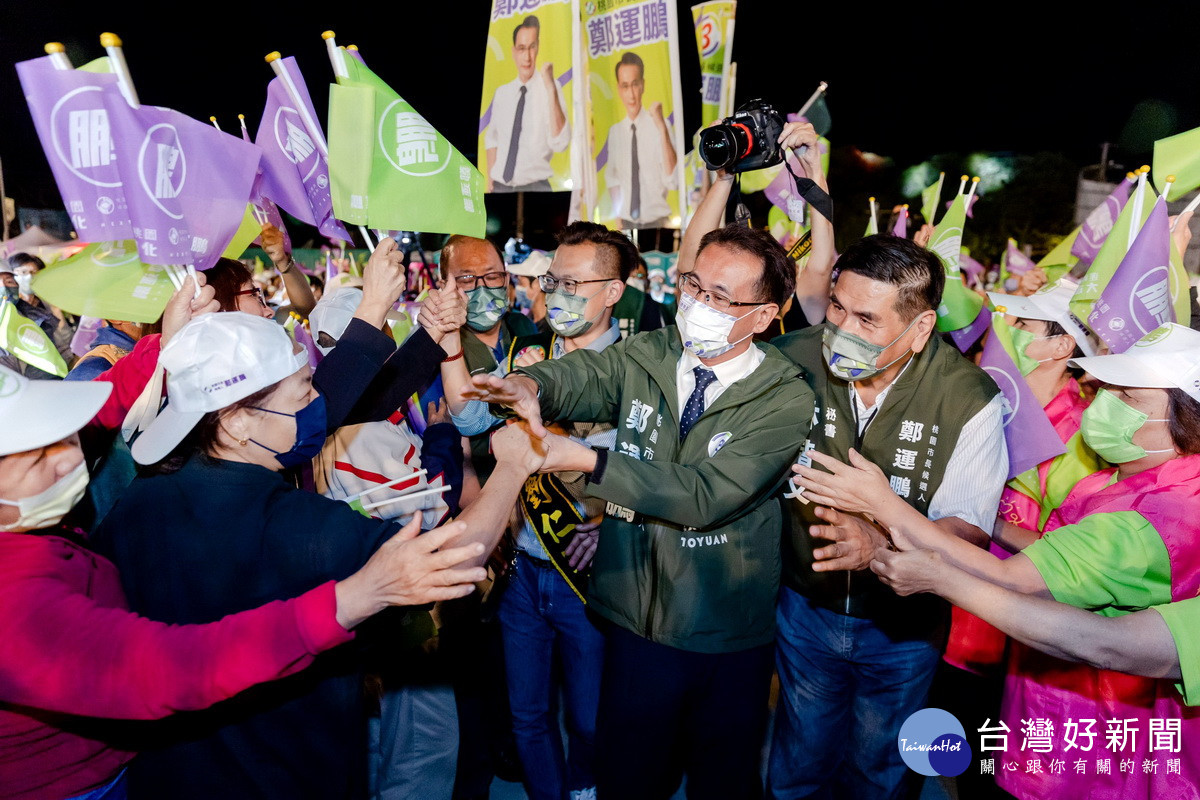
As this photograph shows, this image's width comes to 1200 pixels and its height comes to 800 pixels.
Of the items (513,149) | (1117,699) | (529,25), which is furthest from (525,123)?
(1117,699)

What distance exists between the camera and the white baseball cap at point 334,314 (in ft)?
10.3

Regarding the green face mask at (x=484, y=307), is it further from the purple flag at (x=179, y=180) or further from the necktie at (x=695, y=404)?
the necktie at (x=695, y=404)

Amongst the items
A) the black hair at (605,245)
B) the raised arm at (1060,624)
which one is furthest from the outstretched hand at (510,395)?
the black hair at (605,245)

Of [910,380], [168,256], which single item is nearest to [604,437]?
[910,380]

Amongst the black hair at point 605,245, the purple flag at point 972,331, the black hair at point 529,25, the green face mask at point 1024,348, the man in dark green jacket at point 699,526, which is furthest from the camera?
the black hair at point 529,25

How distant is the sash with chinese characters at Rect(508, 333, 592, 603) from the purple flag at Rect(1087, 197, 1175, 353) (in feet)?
8.36

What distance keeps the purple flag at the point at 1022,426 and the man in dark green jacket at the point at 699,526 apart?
4.43ft

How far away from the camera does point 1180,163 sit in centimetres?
390

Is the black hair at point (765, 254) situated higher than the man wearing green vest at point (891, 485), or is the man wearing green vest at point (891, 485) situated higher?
the black hair at point (765, 254)

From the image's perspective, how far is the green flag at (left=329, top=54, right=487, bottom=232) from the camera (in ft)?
8.41

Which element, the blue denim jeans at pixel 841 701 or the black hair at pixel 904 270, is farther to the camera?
the blue denim jeans at pixel 841 701

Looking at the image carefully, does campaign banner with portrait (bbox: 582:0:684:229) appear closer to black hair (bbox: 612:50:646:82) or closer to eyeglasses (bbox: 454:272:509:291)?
black hair (bbox: 612:50:646:82)

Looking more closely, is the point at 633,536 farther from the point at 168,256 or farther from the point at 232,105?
the point at 232,105

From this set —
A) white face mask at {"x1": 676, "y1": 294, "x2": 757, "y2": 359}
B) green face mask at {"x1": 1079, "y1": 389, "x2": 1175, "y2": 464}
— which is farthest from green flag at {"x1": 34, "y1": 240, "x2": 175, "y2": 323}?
green face mask at {"x1": 1079, "y1": 389, "x2": 1175, "y2": 464}
